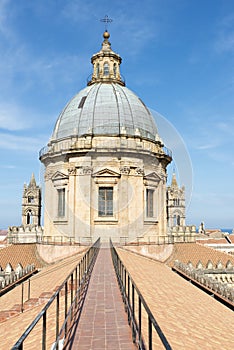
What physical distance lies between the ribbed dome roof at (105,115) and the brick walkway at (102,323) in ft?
71.1

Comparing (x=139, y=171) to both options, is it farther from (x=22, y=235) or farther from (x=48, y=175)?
(x=22, y=235)

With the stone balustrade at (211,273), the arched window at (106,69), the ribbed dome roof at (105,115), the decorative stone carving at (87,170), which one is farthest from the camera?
the arched window at (106,69)

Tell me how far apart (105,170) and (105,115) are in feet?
18.0

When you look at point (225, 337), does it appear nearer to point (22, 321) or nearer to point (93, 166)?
point (22, 321)

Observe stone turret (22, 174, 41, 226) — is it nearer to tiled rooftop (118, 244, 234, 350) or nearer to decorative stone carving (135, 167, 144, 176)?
decorative stone carving (135, 167, 144, 176)

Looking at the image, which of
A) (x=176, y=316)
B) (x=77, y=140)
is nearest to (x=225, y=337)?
(x=176, y=316)

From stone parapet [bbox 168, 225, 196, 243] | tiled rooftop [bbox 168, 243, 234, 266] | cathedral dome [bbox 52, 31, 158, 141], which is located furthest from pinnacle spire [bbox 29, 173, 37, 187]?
tiled rooftop [bbox 168, 243, 234, 266]

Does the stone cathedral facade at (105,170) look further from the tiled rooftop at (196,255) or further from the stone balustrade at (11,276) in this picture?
the stone balustrade at (11,276)

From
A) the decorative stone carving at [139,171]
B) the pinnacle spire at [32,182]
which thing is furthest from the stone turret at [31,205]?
the decorative stone carving at [139,171]

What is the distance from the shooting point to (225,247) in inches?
1822

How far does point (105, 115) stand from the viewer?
104ft

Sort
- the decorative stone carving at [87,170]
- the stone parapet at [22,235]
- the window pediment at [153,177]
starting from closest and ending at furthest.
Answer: the decorative stone carving at [87,170]
the window pediment at [153,177]
the stone parapet at [22,235]

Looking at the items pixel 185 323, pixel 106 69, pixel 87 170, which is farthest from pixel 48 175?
pixel 185 323

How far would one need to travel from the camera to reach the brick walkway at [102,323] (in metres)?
6.20
